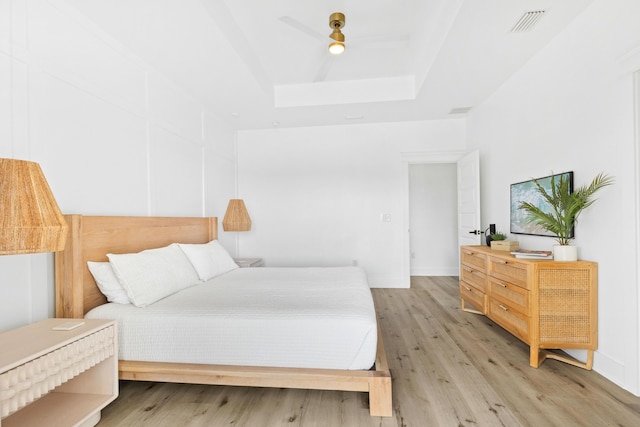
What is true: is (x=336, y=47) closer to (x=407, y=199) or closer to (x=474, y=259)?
(x=474, y=259)

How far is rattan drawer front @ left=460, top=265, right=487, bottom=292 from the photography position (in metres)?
2.97

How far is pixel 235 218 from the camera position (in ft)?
13.3

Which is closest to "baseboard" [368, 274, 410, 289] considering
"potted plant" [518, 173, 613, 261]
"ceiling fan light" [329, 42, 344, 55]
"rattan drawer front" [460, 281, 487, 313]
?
"rattan drawer front" [460, 281, 487, 313]

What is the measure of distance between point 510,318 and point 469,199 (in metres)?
1.92

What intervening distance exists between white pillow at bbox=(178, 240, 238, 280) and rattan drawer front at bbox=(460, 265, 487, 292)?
8.67 feet

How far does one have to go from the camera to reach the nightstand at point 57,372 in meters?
1.18

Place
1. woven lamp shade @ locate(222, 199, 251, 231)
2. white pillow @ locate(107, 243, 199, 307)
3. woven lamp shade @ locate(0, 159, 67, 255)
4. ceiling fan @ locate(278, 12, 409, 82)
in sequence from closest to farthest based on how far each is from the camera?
woven lamp shade @ locate(0, 159, 67, 255), white pillow @ locate(107, 243, 199, 307), ceiling fan @ locate(278, 12, 409, 82), woven lamp shade @ locate(222, 199, 251, 231)

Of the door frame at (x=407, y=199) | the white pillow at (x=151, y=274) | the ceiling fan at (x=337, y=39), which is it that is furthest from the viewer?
the door frame at (x=407, y=199)

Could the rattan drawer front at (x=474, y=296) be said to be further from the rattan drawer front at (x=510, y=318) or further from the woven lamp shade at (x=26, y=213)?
the woven lamp shade at (x=26, y=213)

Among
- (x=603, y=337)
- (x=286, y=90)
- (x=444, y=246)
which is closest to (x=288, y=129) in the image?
(x=286, y=90)

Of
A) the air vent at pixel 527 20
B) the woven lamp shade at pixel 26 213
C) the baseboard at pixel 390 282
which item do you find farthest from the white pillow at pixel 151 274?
the air vent at pixel 527 20

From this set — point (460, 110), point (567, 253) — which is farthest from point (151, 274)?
point (460, 110)

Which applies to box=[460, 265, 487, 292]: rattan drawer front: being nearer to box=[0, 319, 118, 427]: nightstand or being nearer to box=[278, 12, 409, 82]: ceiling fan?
box=[278, 12, 409, 82]: ceiling fan

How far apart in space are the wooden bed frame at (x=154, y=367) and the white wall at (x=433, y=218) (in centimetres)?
386
